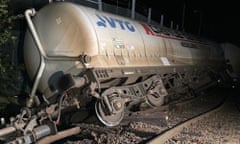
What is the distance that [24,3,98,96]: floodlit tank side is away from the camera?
5.83 m

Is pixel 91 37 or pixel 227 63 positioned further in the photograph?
pixel 227 63

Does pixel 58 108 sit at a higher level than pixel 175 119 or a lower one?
higher

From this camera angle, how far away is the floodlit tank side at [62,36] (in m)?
5.83

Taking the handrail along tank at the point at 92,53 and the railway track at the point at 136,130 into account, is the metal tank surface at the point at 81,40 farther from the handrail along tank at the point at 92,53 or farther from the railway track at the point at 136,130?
the railway track at the point at 136,130

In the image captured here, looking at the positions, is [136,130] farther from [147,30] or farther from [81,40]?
[147,30]

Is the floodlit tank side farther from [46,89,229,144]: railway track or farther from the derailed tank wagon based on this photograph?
[46,89,229,144]: railway track

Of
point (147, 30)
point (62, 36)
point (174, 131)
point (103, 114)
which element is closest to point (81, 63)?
point (62, 36)

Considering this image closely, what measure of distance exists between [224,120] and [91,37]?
179 inches

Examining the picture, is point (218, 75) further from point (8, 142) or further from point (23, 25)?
point (8, 142)

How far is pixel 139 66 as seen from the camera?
7.23 meters

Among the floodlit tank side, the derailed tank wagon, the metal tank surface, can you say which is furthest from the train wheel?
the floodlit tank side

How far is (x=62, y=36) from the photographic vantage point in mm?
5961

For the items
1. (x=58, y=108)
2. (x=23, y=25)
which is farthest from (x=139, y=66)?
(x=23, y=25)

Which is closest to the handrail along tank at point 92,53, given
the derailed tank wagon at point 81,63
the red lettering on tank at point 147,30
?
the derailed tank wagon at point 81,63
